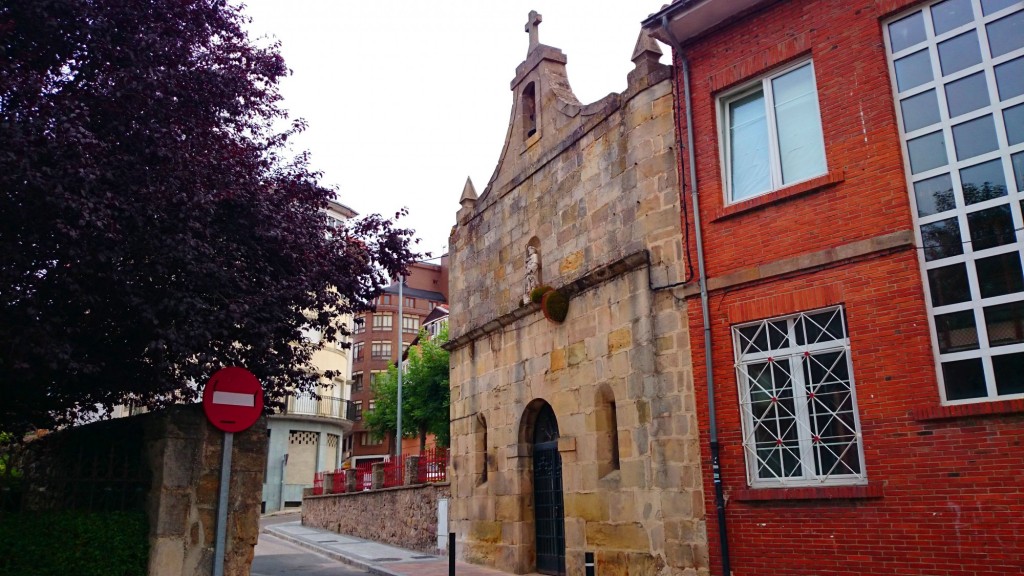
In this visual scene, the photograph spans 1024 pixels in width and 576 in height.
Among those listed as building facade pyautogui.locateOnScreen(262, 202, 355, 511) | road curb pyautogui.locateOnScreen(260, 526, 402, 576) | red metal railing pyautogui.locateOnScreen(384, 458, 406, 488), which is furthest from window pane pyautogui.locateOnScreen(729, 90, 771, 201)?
building facade pyautogui.locateOnScreen(262, 202, 355, 511)

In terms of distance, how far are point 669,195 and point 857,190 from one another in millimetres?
2686

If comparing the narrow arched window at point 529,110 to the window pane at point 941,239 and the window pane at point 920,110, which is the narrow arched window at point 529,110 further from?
the window pane at point 941,239

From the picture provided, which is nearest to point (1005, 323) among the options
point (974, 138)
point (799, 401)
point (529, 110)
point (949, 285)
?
point (949, 285)

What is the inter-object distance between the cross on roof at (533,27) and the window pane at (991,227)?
360 inches

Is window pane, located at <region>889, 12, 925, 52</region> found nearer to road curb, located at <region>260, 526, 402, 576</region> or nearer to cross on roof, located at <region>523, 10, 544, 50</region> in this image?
cross on roof, located at <region>523, 10, 544, 50</region>

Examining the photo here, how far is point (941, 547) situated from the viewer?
7.71m

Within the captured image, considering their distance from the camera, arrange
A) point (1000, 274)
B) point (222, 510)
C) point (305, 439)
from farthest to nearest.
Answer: point (305, 439) → point (1000, 274) → point (222, 510)

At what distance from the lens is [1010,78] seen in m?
8.13

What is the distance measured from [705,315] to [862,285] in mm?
1975

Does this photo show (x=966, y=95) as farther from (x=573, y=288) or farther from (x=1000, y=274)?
(x=573, y=288)

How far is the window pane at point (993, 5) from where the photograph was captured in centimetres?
827

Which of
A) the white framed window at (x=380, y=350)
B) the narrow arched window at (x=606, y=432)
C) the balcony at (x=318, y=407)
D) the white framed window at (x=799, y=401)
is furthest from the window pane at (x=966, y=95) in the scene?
the white framed window at (x=380, y=350)

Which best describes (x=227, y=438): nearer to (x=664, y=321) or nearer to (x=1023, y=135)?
(x=664, y=321)

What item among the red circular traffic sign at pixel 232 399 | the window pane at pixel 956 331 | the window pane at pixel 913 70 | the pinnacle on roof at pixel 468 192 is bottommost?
the red circular traffic sign at pixel 232 399
